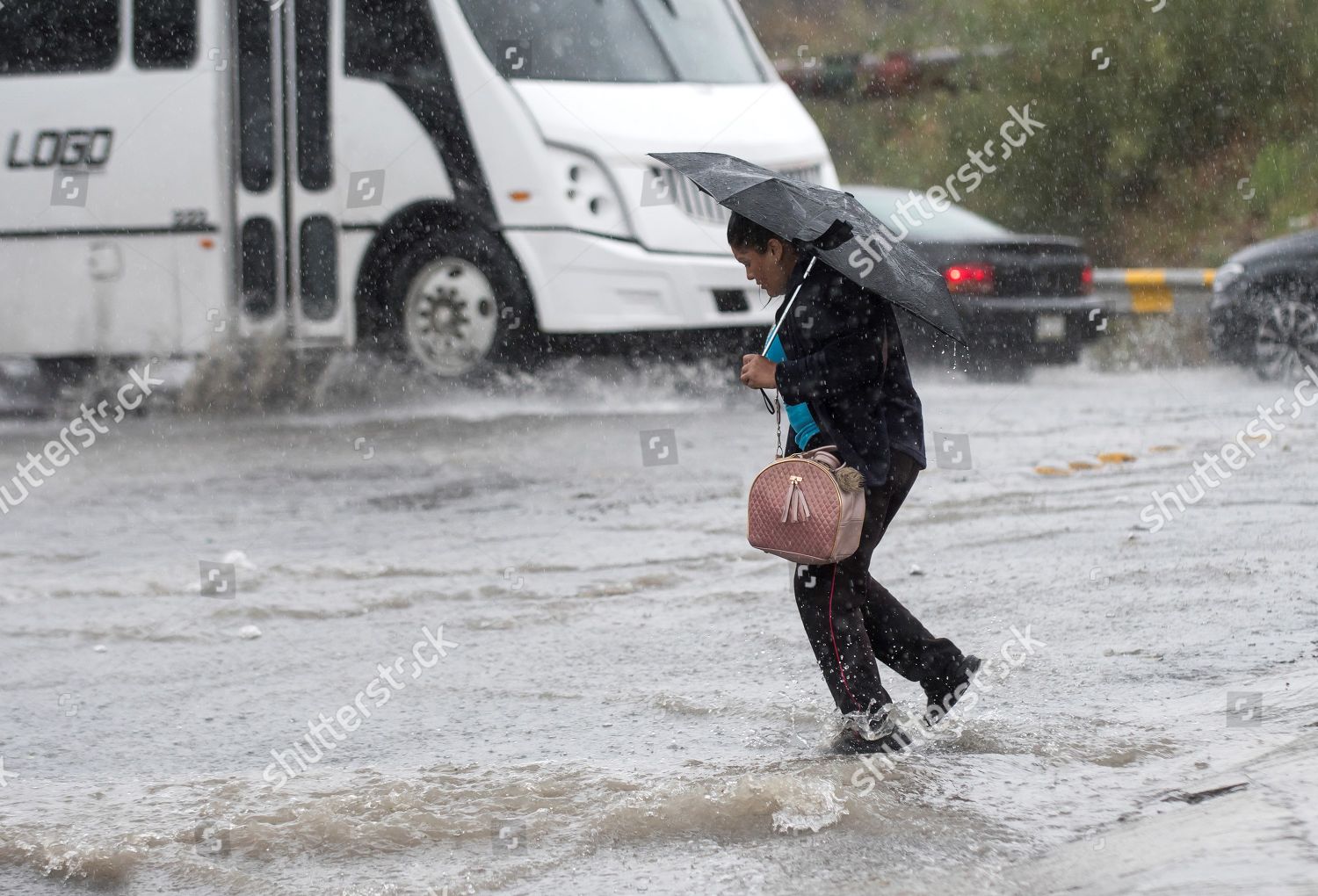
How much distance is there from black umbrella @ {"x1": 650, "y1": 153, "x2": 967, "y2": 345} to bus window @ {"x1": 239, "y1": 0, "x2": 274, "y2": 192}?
23.0ft

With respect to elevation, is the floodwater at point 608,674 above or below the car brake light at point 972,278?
below

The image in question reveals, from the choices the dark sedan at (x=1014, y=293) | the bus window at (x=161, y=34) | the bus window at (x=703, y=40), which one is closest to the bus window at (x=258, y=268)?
the bus window at (x=161, y=34)

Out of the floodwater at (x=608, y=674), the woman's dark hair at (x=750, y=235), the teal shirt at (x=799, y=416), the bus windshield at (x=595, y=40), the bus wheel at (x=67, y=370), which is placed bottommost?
the floodwater at (x=608, y=674)

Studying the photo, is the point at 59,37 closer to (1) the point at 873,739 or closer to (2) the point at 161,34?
(2) the point at 161,34

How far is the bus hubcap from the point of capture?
32.6 feet

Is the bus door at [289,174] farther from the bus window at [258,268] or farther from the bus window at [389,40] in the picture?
the bus window at [389,40]

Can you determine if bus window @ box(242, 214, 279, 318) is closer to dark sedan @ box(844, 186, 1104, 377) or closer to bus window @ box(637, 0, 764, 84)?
bus window @ box(637, 0, 764, 84)

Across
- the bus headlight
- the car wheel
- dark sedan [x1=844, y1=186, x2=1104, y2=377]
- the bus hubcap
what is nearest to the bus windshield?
the bus headlight

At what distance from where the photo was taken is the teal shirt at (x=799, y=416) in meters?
3.79

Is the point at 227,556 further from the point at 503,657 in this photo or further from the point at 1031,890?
the point at 1031,890

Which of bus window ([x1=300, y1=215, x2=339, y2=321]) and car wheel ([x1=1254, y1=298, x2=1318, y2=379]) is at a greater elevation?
bus window ([x1=300, y1=215, x2=339, y2=321])

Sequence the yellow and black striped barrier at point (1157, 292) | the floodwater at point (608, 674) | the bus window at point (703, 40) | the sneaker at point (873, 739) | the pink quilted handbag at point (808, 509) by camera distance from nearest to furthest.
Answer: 1. the floodwater at point (608, 674)
2. the pink quilted handbag at point (808, 509)
3. the sneaker at point (873, 739)
4. the bus window at point (703, 40)
5. the yellow and black striped barrier at point (1157, 292)

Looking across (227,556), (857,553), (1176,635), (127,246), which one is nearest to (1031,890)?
(857,553)

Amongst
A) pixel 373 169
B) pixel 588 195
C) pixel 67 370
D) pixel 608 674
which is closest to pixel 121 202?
pixel 373 169
